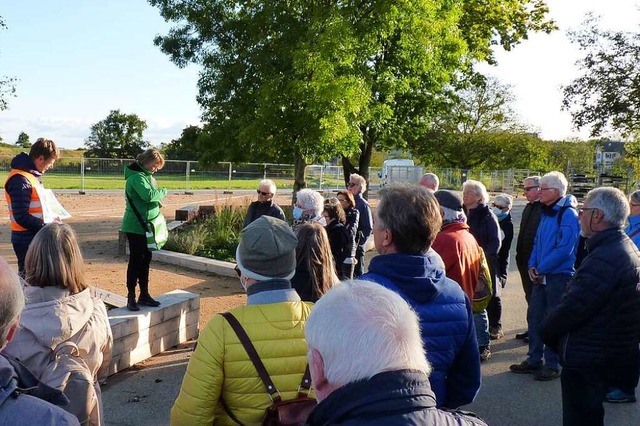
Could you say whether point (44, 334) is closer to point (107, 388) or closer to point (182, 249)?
point (107, 388)

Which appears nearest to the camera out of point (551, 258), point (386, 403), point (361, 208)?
point (386, 403)

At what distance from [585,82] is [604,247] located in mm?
24626

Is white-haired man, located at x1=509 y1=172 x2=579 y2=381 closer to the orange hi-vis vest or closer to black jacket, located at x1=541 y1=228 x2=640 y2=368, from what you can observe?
black jacket, located at x1=541 y1=228 x2=640 y2=368

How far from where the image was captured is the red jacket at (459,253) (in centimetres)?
412

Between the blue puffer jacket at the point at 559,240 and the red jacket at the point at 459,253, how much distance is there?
142 centimetres

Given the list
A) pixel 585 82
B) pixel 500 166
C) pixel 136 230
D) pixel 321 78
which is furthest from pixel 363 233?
pixel 500 166

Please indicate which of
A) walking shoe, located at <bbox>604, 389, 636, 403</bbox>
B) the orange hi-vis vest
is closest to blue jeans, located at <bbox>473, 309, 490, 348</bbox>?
walking shoe, located at <bbox>604, 389, 636, 403</bbox>

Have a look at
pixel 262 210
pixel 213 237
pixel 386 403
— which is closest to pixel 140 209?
pixel 262 210

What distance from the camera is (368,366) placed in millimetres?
1438

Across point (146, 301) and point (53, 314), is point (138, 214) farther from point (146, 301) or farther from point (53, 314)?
point (53, 314)

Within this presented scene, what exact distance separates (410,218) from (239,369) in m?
1.01

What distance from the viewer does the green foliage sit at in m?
10.6

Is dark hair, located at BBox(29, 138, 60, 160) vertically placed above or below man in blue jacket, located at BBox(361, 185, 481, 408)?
above

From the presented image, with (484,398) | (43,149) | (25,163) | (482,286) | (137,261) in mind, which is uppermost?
(43,149)
